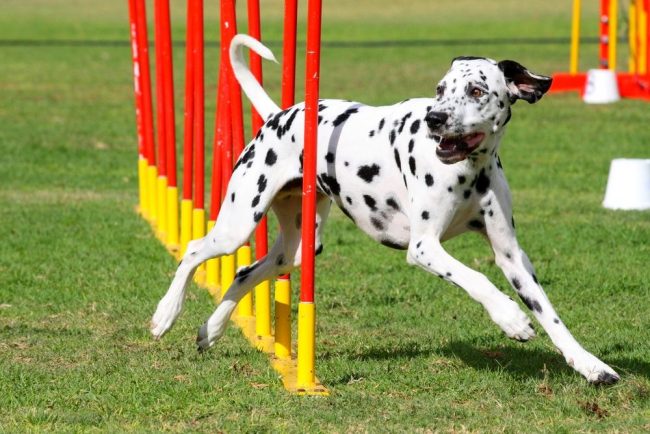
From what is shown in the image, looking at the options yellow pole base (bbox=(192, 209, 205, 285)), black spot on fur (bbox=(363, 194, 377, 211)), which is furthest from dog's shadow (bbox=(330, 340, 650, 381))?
yellow pole base (bbox=(192, 209, 205, 285))

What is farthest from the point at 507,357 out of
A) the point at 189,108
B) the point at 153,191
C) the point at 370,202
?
the point at 153,191

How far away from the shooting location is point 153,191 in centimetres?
1223

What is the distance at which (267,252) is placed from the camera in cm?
768

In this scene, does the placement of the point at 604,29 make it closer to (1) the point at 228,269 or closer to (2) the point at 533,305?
(1) the point at 228,269

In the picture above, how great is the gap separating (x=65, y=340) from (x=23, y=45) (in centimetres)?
2498

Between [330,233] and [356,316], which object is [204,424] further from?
[330,233]

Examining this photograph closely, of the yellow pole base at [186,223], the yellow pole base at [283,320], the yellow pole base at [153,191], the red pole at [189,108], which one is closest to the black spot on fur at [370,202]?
the yellow pole base at [283,320]

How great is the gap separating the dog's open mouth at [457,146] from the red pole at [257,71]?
1404 millimetres

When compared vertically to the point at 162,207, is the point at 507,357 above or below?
above

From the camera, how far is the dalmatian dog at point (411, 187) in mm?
6273

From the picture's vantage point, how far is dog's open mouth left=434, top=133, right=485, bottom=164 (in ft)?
20.5

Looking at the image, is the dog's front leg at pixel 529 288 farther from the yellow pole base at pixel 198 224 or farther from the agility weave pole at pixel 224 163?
the yellow pole base at pixel 198 224

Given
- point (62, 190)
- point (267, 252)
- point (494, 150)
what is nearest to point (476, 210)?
point (494, 150)

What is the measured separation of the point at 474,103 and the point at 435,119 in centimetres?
20
